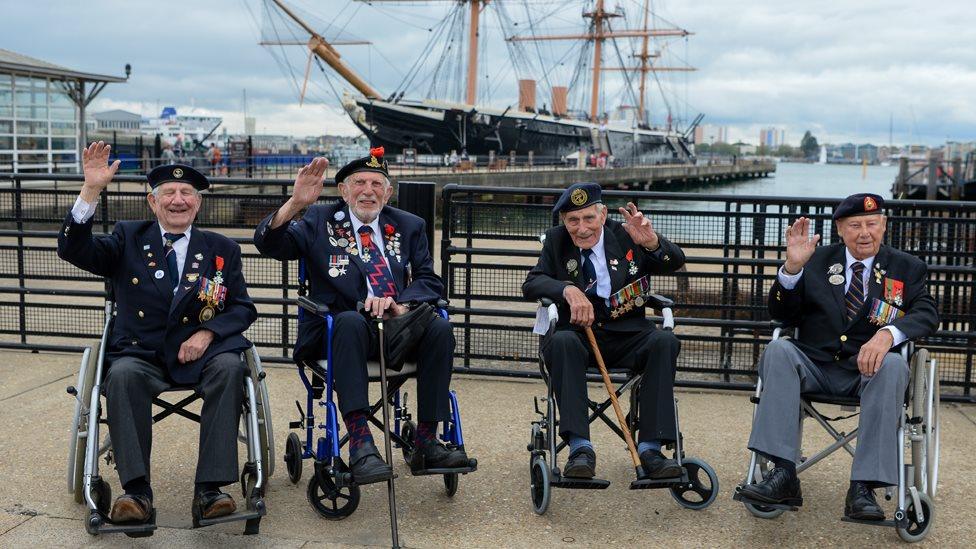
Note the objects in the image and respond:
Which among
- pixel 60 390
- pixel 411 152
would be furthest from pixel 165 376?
pixel 411 152

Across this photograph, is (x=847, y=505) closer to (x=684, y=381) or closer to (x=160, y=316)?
(x=684, y=381)

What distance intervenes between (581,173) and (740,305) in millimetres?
51181

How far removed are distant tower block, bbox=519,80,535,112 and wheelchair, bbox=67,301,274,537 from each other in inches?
2468

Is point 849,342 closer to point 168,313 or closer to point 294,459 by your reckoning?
point 294,459

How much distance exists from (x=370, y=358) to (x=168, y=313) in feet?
2.94

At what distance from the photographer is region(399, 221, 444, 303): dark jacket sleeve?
4.34 m

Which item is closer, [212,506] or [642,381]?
[212,506]

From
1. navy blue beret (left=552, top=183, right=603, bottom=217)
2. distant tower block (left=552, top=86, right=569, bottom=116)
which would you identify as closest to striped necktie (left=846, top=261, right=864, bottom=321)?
navy blue beret (left=552, top=183, right=603, bottom=217)

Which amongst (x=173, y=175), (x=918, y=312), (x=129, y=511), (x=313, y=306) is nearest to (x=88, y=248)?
(x=173, y=175)

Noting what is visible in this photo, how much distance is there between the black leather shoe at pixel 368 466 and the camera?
3.77 meters

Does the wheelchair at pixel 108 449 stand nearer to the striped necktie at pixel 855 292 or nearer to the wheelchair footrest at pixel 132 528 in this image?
the wheelchair footrest at pixel 132 528

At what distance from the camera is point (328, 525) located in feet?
12.9

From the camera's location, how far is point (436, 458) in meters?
4.06

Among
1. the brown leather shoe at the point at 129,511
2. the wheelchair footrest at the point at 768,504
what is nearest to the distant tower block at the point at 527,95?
the wheelchair footrest at the point at 768,504
